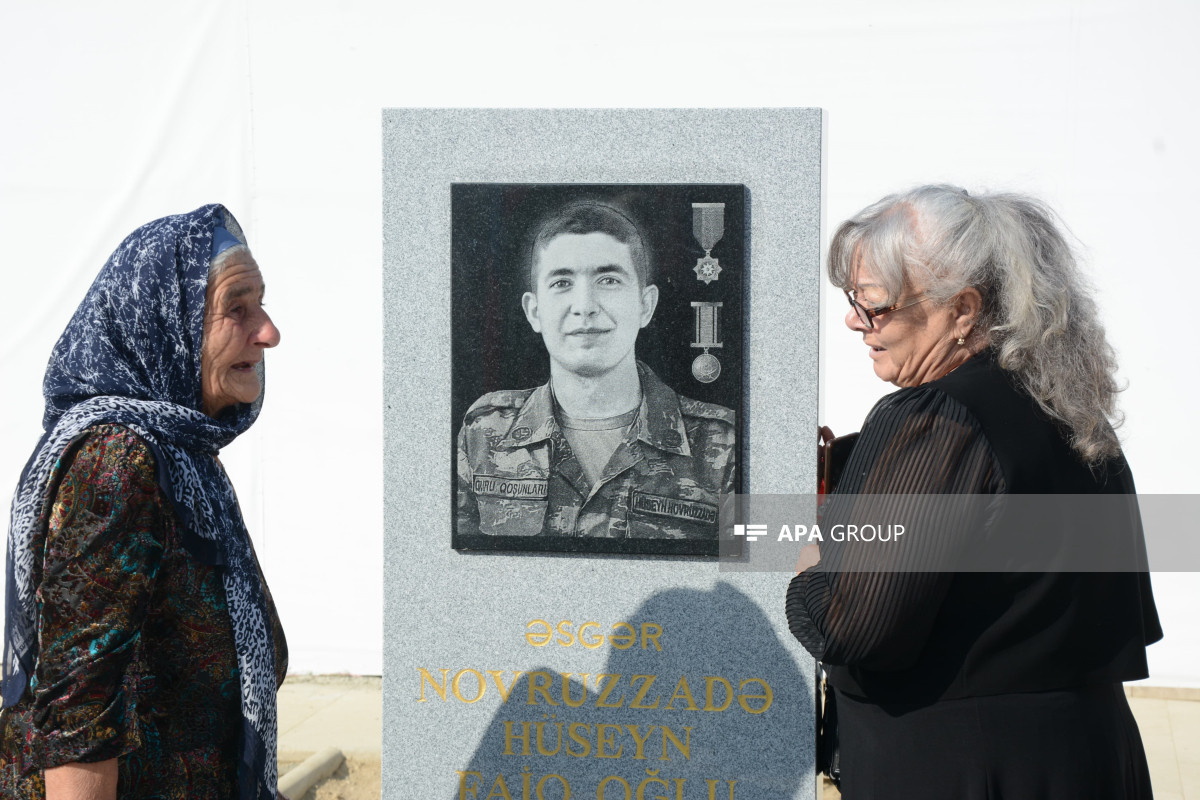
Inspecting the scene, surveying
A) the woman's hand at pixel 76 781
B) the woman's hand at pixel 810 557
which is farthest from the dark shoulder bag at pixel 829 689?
the woman's hand at pixel 76 781

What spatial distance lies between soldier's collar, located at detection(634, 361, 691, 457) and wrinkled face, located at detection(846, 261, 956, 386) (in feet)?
2.88

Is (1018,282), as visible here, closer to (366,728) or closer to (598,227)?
(598,227)

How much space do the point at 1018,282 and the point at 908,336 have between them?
0.19m

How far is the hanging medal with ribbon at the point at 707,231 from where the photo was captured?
2.45 m

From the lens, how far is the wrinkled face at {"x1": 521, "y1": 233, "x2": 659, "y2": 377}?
250 centimetres

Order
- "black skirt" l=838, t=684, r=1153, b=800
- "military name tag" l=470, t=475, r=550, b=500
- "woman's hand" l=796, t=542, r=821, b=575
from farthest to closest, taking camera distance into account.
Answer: "military name tag" l=470, t=475, r=550, b=500
"woman's hand" l=796, t=542, r=821, b=575
"black skirt" l=838, t=684, r=1153, b=800

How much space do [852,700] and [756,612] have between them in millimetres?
923

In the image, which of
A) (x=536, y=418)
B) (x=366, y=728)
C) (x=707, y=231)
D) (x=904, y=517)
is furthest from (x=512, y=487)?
(x=366, y=728)

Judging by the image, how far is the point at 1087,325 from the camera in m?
1.50

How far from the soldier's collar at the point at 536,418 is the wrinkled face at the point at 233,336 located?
0.93 meters

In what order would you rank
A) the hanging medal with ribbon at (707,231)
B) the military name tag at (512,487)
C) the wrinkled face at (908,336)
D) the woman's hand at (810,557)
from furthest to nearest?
the military name tag at (512,487) < the hanging medal with ribbon at (707,231) < the woman's hand at (810,557) < the wrinkled face at (908,336)

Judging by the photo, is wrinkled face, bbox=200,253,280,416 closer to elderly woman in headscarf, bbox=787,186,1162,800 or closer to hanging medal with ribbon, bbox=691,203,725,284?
elderly woman in headscarf, bbox=787,186,1162,800

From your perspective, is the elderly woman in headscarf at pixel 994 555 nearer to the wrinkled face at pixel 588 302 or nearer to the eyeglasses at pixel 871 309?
the eyeglasses at pixel 871 309

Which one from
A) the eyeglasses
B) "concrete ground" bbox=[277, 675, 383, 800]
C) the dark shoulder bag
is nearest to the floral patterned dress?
the dark shoulder bag
